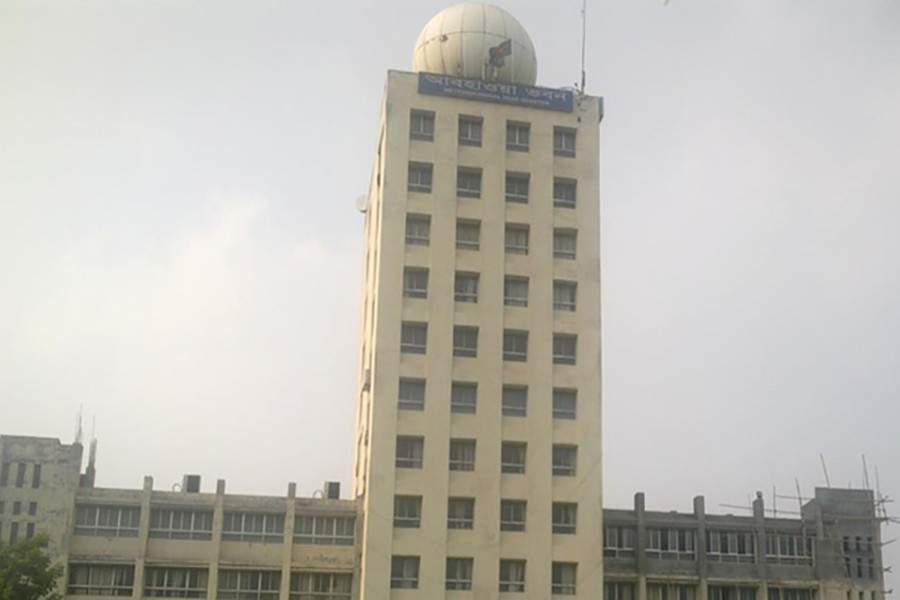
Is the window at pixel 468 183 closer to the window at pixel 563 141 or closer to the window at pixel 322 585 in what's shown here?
the window at pixel 563 141

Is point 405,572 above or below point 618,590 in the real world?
below

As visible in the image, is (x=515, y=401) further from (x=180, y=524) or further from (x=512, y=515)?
(x=180, y=524)

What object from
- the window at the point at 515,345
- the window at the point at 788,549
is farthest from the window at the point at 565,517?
the window at the point at 788,549

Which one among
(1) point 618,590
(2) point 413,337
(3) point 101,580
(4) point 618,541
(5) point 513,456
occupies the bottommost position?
(3) point 101,580

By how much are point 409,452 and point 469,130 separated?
52.6 feet

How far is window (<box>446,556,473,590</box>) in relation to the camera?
163 feet

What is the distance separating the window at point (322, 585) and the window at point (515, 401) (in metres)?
10.8

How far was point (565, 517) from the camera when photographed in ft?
168

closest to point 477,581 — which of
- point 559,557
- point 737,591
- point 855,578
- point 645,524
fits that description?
point 559,557

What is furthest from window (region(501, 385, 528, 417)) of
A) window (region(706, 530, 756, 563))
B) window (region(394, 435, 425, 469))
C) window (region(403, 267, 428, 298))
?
window (region(706, 530, 756, 563))

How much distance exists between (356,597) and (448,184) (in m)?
19.9

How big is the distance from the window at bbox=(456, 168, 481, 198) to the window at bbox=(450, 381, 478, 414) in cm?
928

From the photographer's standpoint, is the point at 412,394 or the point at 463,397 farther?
the point at 463,397

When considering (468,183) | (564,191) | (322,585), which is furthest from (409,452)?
(564,191)
